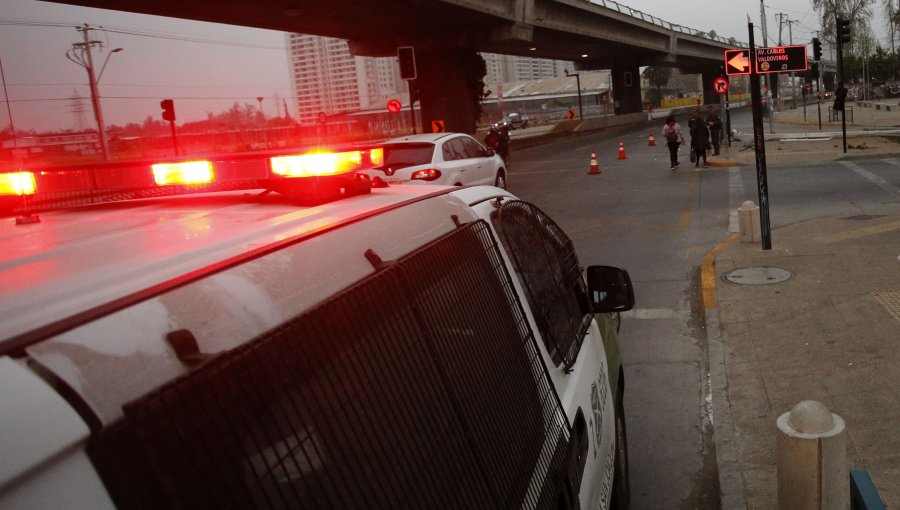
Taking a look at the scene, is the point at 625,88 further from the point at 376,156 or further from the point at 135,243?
the point at 135,243

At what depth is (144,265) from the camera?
5.32 feet

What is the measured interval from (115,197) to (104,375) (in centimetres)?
224

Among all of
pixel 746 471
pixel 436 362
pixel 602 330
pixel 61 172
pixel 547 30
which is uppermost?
pixel 547 30

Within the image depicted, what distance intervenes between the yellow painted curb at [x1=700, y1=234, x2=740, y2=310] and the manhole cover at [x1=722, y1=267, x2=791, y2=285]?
0.72 ft

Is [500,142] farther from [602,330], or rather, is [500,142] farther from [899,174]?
[602,330]

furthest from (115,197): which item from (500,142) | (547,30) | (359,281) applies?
(547,30)

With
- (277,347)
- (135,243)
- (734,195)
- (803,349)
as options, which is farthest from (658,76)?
(277,347)

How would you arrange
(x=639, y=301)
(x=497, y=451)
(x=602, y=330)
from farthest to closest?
(x=639, y=301), (x=602, y=330), (x=497, y=451)

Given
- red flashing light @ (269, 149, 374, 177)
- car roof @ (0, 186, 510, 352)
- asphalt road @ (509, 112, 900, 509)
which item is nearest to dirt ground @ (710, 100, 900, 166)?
asphalt road @ (509, 112, 900, 509)

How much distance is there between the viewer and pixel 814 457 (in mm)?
3795

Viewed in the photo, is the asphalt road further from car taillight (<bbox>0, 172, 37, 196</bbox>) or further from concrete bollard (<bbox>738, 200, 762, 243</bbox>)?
car taillight (<bbox>0, 172, 37, 196</bbox>)

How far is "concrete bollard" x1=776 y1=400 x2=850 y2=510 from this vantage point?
12.4 feet

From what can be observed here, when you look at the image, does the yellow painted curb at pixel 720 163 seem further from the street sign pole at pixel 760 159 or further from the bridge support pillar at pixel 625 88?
the bridge support pillar at pixel 625 88

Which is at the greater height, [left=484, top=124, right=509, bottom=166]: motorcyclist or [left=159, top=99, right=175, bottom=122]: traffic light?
[left=159, top=99, right=175, bottom=122]: traffic light
